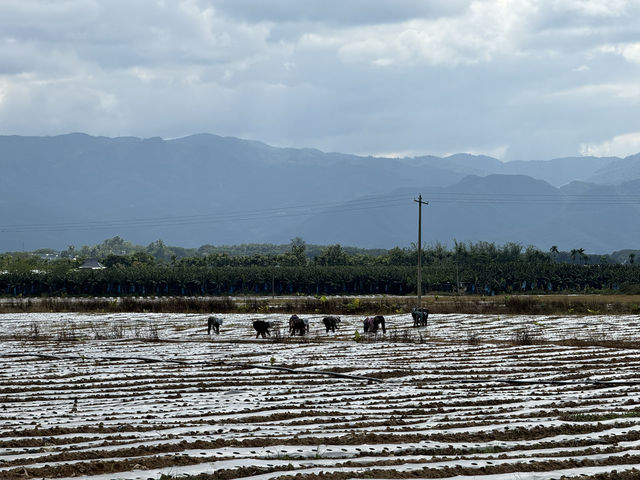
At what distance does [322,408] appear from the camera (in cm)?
1595

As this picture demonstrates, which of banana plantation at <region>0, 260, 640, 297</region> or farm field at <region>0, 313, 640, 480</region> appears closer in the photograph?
farm field at <region>0, 313, 640, 480</region>

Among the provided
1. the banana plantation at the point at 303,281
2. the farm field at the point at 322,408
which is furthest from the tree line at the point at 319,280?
the farm field at the point at 322,408

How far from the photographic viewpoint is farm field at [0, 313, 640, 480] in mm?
10922

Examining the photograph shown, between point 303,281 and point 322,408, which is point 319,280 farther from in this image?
point 322,408

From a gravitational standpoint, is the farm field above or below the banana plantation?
below

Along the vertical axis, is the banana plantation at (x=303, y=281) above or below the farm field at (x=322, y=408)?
above

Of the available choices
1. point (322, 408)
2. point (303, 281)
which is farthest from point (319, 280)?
point (322, 408)

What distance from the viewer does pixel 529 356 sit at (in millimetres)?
24719

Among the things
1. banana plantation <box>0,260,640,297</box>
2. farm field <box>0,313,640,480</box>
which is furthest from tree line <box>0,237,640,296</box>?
farm field <box>0,313,640,480</box>

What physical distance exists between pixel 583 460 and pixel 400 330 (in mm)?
24828

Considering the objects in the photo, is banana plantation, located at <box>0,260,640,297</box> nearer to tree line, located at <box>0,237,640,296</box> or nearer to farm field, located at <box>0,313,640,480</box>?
tree line, located at <box>0,237,640,296</box>

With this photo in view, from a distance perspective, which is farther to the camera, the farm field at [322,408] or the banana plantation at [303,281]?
the banana plantation at [303,281]

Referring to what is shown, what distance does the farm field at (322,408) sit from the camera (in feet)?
35.8

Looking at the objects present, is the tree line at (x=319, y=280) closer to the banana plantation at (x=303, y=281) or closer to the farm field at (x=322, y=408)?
the banana plantation at (x=303, y=281)
